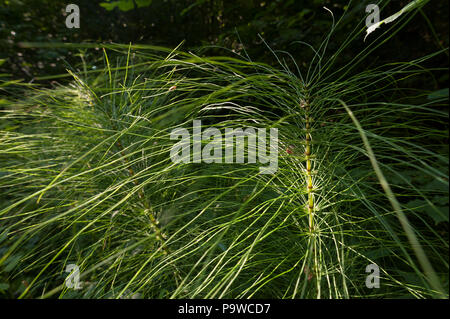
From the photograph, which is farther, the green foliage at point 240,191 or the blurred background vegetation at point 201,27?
the blurred background vegetation at point 201,27

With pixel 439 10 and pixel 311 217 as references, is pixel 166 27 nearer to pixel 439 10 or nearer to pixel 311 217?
pixel 439 10

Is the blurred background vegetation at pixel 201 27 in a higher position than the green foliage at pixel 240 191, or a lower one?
higher

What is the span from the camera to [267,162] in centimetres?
59

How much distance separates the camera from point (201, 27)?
1688 mm

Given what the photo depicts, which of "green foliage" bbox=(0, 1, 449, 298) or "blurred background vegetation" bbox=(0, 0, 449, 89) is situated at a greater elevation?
"blurred background vegetation" bbox=(0, 0, 449, 89)

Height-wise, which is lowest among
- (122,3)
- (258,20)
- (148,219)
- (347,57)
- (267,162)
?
(148,219)

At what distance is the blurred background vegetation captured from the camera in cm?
126

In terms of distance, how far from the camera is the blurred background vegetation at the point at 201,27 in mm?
1265

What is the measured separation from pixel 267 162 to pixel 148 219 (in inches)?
14.9

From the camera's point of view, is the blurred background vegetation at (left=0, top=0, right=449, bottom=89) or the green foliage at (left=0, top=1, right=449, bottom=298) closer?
the green foliage at (left=0, top=1, right=449, bottom=298)

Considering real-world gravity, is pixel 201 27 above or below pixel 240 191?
above

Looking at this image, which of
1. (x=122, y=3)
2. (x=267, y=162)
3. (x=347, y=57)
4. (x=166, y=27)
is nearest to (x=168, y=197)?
(x=267, y=162)

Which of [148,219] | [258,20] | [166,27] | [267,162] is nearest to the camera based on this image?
[267,162]

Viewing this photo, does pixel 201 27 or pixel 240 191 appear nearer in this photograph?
pixel 240 191
